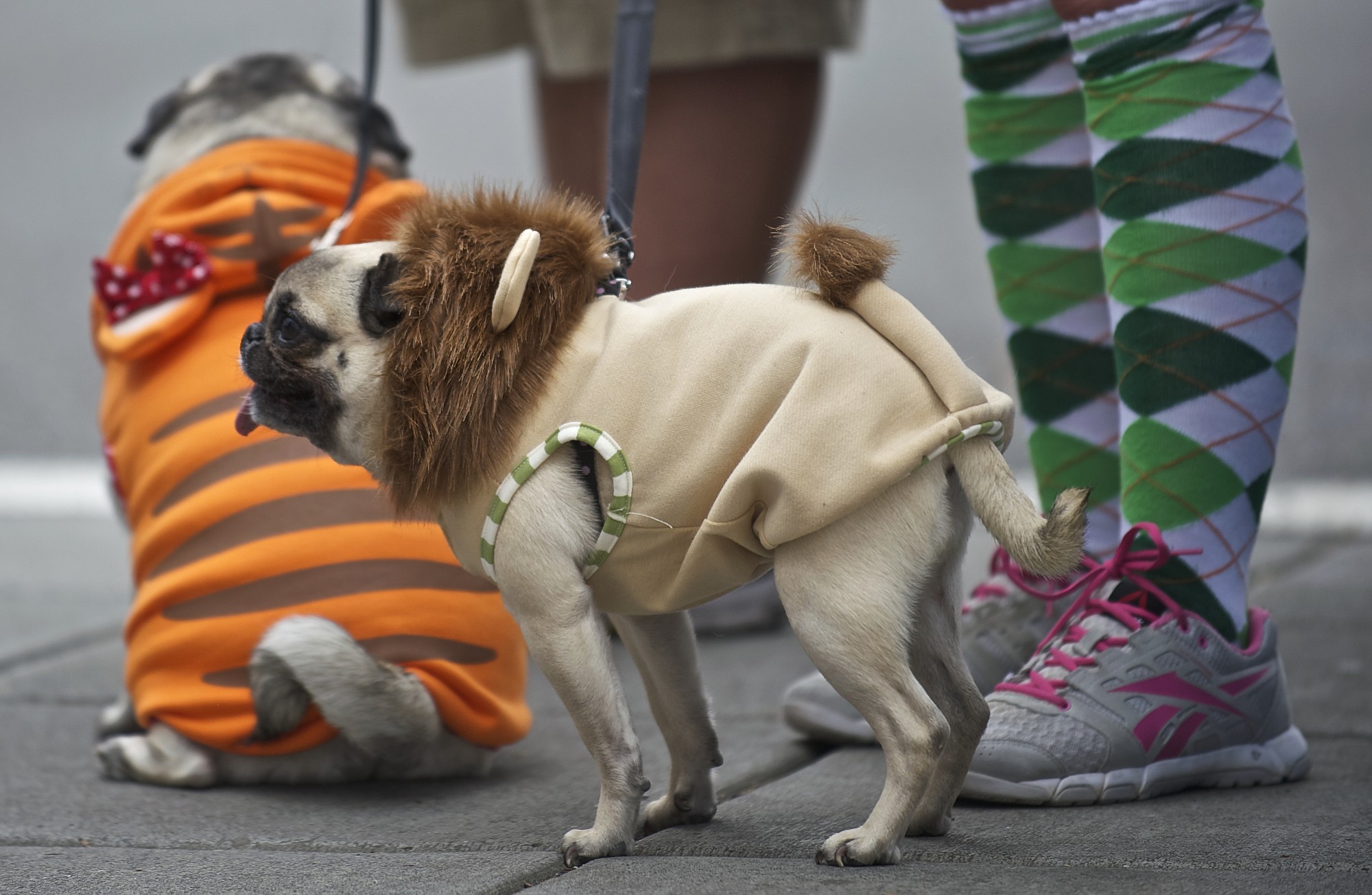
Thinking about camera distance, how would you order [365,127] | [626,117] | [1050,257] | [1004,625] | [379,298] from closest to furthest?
[379,298]
[626,117]
[1004,625]
[1050,257]
[365,127]

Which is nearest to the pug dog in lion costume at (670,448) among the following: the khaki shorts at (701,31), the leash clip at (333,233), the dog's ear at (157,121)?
the leash clip at (333,233)

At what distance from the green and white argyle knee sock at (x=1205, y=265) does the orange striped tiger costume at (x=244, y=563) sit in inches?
33.9

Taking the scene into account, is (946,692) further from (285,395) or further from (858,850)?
(285,395)

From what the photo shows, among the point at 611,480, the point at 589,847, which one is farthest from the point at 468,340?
the point at 589,847

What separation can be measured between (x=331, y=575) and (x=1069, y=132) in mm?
1185

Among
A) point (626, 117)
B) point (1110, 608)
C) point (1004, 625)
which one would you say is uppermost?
point (626, 117)

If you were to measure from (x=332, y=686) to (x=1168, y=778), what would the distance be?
3.25 ft

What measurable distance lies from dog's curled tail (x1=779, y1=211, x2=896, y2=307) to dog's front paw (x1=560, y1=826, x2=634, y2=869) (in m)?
0.59

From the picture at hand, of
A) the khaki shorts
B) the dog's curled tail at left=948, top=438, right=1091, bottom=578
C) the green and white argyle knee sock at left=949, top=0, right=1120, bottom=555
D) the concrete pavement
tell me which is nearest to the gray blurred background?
the khaki shorts

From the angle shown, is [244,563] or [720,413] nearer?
[720,413]

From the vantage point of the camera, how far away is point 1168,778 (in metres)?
1.71

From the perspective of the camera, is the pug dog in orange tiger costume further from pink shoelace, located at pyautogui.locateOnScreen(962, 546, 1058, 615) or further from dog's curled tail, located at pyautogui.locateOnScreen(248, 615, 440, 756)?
pink shoelace, located at pyautogui.locateOnScreen(962, 546, 1058, 615)

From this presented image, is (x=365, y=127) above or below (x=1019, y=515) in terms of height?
above

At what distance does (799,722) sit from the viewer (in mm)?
2029
